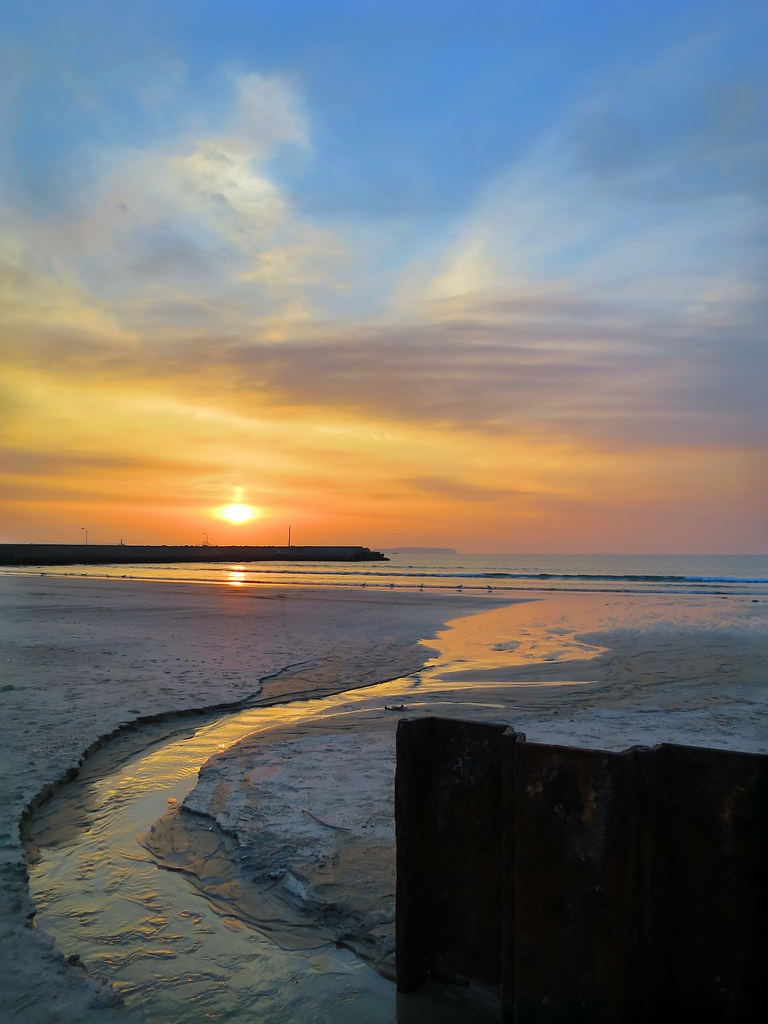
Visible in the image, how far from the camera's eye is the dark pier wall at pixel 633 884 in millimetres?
2555

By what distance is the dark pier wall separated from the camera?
8.38 feet

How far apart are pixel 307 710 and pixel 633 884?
21.3 ft

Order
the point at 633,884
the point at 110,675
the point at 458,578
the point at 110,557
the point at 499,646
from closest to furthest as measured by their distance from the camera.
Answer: the point at 633,884 < the point at 110,675 < the point at 499,646 < the point at 458,578 < the point at 110,557

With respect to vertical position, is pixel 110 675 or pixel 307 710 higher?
pixel 110 675

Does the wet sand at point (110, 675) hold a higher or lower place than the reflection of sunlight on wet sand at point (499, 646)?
higher

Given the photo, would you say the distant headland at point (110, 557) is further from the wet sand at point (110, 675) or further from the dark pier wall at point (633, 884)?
the dark pier wall at point (633, 884)

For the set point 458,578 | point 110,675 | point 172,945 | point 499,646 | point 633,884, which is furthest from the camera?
point 458,578

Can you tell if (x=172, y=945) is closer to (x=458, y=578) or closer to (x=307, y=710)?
(x=307, y=710)

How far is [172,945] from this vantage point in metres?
3.43

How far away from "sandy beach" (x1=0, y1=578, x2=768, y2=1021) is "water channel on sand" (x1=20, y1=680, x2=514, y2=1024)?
0.11 meters

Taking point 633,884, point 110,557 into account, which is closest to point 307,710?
point 633,884

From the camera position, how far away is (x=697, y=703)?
29.5 ft

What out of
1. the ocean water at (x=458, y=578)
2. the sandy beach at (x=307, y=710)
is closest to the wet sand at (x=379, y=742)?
the sandy beach at (x=307, y=710)

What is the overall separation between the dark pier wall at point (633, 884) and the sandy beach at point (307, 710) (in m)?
0.98
